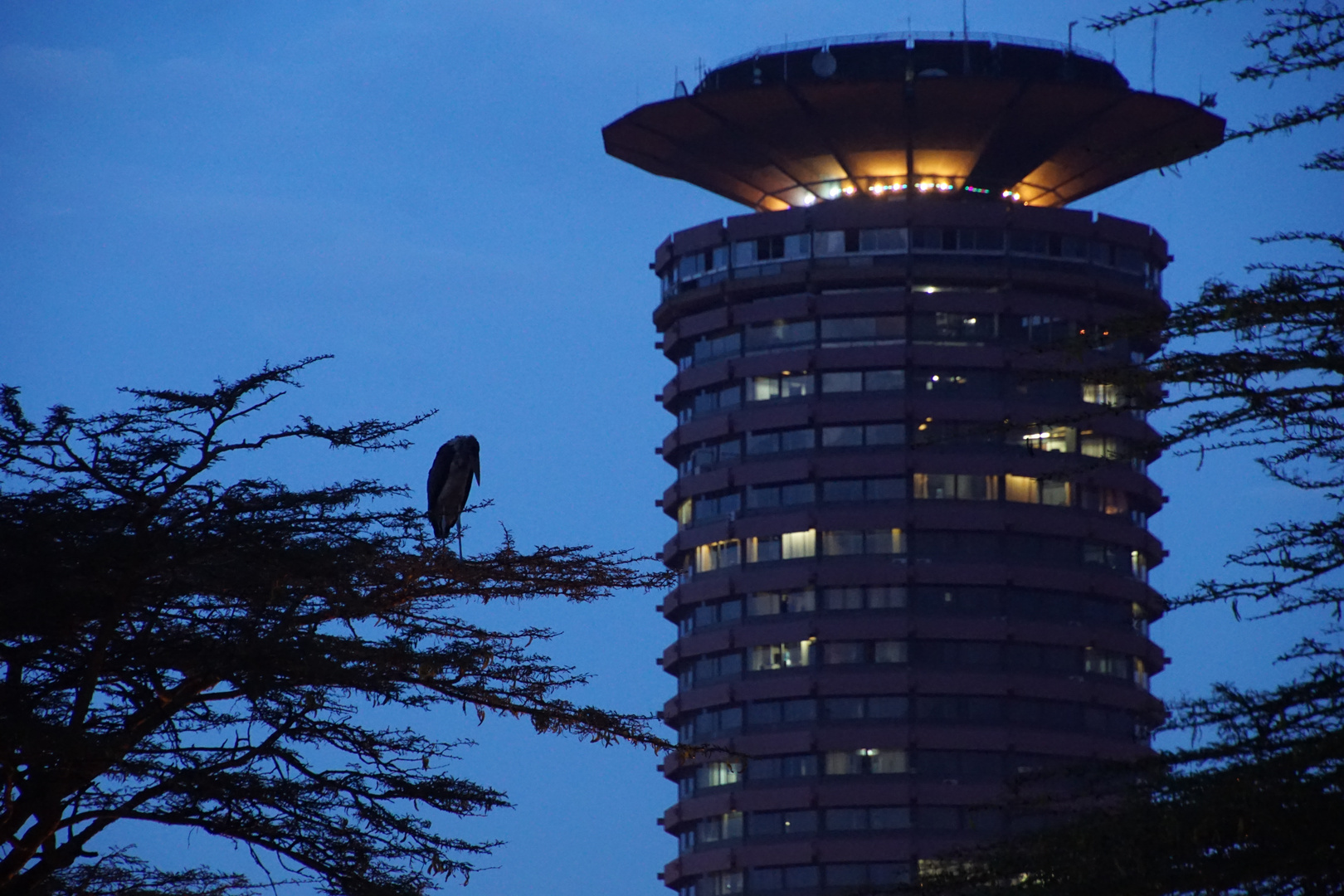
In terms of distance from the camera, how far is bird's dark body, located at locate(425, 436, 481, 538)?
32.7 m

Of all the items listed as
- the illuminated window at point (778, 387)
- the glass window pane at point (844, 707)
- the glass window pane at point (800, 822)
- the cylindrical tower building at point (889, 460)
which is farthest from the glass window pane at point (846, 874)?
the illuminated window at point (778, 387)

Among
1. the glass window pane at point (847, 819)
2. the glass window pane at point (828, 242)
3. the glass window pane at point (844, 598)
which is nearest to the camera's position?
the glass window pane at point (847, 819)

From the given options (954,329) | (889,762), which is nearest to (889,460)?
(954,329)

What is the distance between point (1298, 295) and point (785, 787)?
11333cm

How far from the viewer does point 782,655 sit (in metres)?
134

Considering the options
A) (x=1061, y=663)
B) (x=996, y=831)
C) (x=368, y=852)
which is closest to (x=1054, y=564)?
(x=1061, y=663)

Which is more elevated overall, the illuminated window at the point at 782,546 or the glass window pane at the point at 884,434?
the glass window pane at the point at 884,434

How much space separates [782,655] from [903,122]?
3515cm

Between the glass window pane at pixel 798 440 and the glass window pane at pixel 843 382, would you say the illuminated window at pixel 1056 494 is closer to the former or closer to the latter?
the glass window pane at pixel 843 382

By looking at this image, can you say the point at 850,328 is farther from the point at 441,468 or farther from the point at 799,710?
the point at 441,468

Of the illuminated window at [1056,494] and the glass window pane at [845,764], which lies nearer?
the glass window pane at [845,764]

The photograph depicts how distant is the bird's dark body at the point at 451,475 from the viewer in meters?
32.7

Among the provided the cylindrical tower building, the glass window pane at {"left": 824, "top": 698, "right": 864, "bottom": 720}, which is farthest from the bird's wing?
the glass window pane at {"left": 824, "top": 698, "right": 864, "bottom": 720}

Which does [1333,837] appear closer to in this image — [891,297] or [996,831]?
[996,831]
